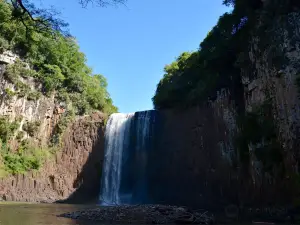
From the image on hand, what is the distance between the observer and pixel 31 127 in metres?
30.3

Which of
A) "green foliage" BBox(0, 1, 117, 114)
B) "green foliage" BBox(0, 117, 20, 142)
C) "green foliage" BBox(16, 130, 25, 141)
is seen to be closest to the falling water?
"green foliage" BBox(0, 1, 117, 114)

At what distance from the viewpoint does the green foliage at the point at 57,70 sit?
98.2 feet

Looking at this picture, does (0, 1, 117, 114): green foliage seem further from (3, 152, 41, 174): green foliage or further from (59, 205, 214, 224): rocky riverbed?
(59, 205, 214, 224): rocky riverbed

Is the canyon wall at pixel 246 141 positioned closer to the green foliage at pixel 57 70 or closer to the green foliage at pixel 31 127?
the green foliage at pixel 57 70

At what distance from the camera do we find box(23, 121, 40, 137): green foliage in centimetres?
3014

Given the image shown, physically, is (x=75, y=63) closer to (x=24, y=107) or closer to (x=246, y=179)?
(x=24, y=107)

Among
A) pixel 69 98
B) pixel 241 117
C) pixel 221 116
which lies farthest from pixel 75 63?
pixel 241 117

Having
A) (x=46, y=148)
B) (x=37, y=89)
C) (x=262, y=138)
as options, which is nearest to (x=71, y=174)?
(x=46, y=148)

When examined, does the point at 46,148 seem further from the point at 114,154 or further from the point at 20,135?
the point at 114,154

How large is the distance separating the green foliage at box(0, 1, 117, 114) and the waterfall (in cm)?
447

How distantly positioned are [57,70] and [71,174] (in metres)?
10.4

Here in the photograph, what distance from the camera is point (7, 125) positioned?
1112 inches

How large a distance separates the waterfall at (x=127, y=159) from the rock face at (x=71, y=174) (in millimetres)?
1093

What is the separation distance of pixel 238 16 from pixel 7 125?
20758mm
